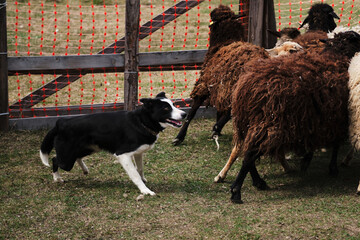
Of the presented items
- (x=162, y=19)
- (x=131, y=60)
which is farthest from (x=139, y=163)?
(x=162, y=19)

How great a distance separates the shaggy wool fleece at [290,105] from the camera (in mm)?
5148

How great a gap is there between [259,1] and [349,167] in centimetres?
316

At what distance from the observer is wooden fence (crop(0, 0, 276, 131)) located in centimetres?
781

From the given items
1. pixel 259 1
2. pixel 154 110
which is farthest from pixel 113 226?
pixel 259 1

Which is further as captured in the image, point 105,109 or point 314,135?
point 105,109

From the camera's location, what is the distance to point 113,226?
15.4 feet

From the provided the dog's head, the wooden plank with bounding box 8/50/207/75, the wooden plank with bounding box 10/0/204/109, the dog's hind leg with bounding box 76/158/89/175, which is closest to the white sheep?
the dog's head

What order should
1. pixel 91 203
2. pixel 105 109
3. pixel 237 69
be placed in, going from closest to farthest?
pixel 91 203, pixel 237 69, pixel 105 109

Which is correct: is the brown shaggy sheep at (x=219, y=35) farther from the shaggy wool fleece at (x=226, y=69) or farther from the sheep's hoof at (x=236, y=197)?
the sheep's hoof at (x=236, y=197)

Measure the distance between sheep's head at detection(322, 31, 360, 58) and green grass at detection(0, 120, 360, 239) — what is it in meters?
1.55

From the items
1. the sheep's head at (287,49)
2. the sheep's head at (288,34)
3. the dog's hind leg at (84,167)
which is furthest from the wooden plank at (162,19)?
the dog's hind leg at (84,167)

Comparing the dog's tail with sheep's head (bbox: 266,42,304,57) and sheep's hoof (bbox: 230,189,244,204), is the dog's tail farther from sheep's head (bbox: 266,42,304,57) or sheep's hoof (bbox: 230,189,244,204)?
sheep's head (bbox: 266,42,304,57)

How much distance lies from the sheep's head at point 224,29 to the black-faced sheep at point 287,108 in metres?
1.78

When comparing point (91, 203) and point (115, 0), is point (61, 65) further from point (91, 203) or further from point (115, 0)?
point (115, 0)
